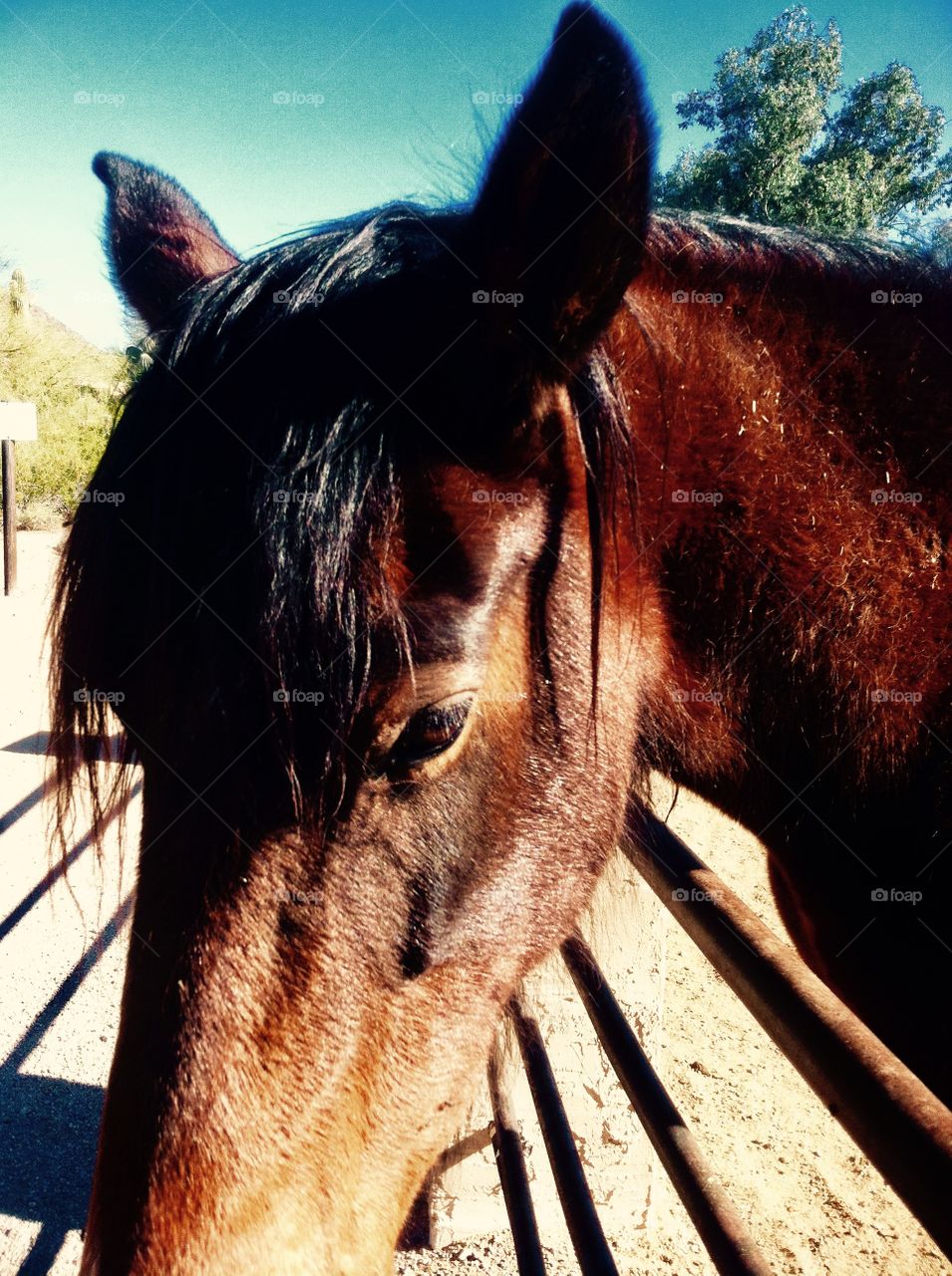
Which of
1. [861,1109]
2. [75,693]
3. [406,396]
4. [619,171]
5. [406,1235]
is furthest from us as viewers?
[406,1235]

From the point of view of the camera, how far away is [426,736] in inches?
44.9

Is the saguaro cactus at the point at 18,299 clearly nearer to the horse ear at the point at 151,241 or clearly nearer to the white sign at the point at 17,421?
the white sign at the point at 17,421

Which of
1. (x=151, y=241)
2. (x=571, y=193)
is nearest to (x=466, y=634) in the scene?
(x=571, y=193)

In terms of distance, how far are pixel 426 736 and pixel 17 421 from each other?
11530 mm

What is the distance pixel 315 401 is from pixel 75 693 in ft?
2.39

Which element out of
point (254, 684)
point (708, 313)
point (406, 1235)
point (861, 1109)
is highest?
point (708, 313)

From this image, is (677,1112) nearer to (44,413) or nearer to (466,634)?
(466,634)

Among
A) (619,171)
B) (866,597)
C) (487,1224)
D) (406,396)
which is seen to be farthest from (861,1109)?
(487,1224)

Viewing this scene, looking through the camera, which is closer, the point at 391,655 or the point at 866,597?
the point at 391,655

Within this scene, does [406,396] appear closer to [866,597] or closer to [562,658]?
[562,658]

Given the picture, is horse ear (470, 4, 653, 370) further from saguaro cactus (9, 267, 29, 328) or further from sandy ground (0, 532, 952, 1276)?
saguaro cactus (9, 267, 29, 328)

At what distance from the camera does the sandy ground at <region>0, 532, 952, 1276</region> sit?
3.01 m

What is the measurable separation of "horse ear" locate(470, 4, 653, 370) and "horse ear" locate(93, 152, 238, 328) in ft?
3.42

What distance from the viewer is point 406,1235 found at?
10.1 feet
